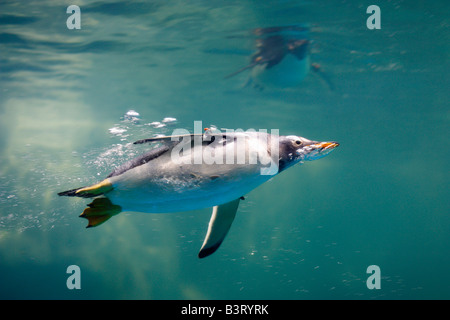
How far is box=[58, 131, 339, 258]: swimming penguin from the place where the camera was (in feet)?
6.50

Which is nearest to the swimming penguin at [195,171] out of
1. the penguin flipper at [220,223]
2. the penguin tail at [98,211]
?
the penguin tail at [98,211]

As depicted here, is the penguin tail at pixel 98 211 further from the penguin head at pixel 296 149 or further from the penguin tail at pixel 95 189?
the penguin head at pixel 296 149

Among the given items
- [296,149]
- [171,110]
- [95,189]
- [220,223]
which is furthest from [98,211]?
[171,110]

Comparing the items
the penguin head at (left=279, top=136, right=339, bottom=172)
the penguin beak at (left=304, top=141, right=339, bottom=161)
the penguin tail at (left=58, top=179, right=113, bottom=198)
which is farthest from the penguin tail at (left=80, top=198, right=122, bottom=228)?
the penguin beak at (left=304, top=141, right=339, bottom=161)

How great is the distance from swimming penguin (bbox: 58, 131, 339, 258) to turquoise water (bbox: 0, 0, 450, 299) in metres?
7.11

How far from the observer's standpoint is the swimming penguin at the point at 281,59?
9.58 m

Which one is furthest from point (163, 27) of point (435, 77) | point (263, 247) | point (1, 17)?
point (263, 247)

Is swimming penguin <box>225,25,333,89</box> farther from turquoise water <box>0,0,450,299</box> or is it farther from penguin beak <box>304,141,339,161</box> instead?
penguin beak <box>304,141,339,161</box>

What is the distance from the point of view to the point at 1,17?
827cm

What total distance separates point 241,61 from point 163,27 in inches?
143

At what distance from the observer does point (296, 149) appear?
2.14 meters

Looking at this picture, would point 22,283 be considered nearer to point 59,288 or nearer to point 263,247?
point 59,288

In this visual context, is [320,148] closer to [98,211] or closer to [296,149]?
[296,149]

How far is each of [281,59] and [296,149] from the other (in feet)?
32.2
